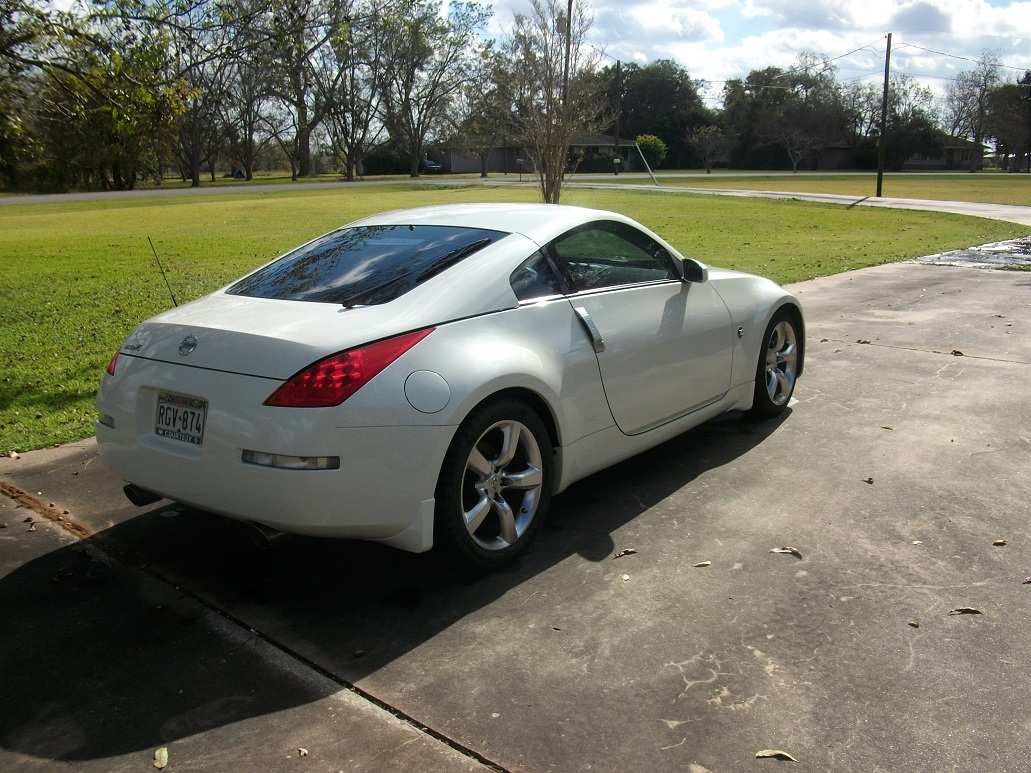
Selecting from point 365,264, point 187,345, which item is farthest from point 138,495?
point 365,264

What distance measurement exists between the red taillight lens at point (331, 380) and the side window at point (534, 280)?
2.96 ft

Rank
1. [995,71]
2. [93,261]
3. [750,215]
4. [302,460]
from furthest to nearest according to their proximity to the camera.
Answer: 1. [995,71]
2. [750,215]
3. [93,261]
4. [302,460]

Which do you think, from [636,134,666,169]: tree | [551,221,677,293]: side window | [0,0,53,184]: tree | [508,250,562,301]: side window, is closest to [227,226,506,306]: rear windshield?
[508,250,562,301]: side window

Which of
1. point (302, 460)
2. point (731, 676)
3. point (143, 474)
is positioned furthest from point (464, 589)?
point (143, 474)

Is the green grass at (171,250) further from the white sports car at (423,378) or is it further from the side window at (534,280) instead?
the side window at (534,280)

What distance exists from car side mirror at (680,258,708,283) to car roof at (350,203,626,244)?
42 centimetres

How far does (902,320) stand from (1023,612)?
6.59 metres

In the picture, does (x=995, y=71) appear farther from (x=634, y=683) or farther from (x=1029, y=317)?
(x=634, y=683)

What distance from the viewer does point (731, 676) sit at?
301 centimetres

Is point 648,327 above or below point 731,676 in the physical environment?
above

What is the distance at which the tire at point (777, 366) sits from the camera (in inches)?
222

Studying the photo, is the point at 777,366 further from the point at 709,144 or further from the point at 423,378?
the point at 709,144

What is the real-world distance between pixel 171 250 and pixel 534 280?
52.2 feet

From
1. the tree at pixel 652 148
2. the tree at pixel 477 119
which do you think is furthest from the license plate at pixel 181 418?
the tree at pixel 652 148
